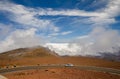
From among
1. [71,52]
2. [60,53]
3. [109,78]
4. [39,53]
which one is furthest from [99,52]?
[109,78]

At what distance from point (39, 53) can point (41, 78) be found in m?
103

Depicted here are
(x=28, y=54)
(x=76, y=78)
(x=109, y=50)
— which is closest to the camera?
(x=76, y=78)

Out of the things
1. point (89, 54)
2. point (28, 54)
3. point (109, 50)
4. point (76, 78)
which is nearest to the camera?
point (76, 78)

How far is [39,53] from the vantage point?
13600 centimetres

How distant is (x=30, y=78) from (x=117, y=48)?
568ft

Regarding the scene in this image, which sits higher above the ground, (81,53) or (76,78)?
(81,53)

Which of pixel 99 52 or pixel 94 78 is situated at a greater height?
pixel 99 52

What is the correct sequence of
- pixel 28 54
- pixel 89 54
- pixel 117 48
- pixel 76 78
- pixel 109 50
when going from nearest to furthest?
pixel 76 78 < pixel 28 54 < pixel 89 54 < pixel 109 50 < pixel 117 48

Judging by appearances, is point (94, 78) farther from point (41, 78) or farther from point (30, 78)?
point (30, 78)

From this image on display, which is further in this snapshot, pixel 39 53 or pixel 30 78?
pixel 39 53

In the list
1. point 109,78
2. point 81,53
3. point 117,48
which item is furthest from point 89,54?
point 109,78

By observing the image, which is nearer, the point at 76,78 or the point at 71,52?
the point at 76,78

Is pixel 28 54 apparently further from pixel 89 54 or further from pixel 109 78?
pixel 109 78

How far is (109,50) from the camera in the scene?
17788 cm
